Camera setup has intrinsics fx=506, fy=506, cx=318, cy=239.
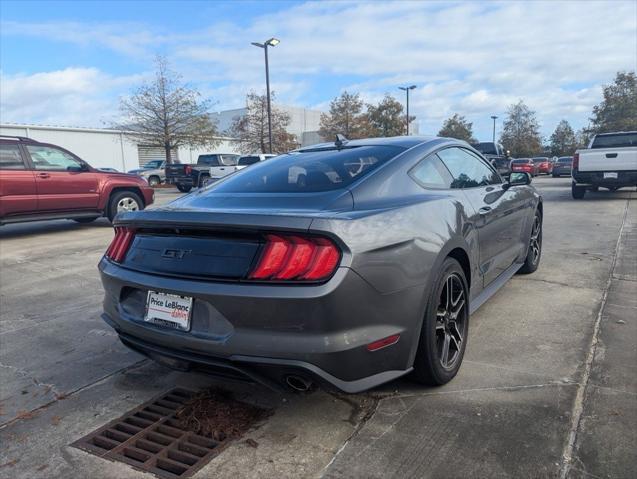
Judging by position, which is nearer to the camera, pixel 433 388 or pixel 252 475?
pixel 252 475

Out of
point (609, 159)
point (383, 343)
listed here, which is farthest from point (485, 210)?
point (609, 159)

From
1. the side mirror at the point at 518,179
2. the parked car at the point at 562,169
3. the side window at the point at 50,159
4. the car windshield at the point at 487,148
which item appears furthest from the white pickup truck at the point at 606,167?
the parked car at the point at 562,169

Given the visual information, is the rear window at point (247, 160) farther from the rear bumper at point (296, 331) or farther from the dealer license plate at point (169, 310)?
the rear bumper at point (296, 331)

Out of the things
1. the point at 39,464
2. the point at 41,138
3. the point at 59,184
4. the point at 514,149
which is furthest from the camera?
the point at 514,149

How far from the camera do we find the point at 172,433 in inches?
103

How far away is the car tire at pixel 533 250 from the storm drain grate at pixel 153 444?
13.1ft

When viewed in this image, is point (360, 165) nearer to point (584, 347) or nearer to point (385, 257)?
point (385, 257)

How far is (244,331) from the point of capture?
232 cm

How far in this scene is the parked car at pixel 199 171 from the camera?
2175cm

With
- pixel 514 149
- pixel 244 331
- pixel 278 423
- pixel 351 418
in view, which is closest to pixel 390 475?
pixel 351 418

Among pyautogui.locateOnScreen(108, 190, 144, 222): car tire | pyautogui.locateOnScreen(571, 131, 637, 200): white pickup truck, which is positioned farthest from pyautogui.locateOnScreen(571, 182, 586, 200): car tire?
pyautogui.locateOnScreen(108, 190, 144, 222): car tire

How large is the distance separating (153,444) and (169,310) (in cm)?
66

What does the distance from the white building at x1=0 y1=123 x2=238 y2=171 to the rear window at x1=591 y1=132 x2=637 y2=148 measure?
2769cm

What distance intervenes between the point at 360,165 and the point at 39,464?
7.53 ft
